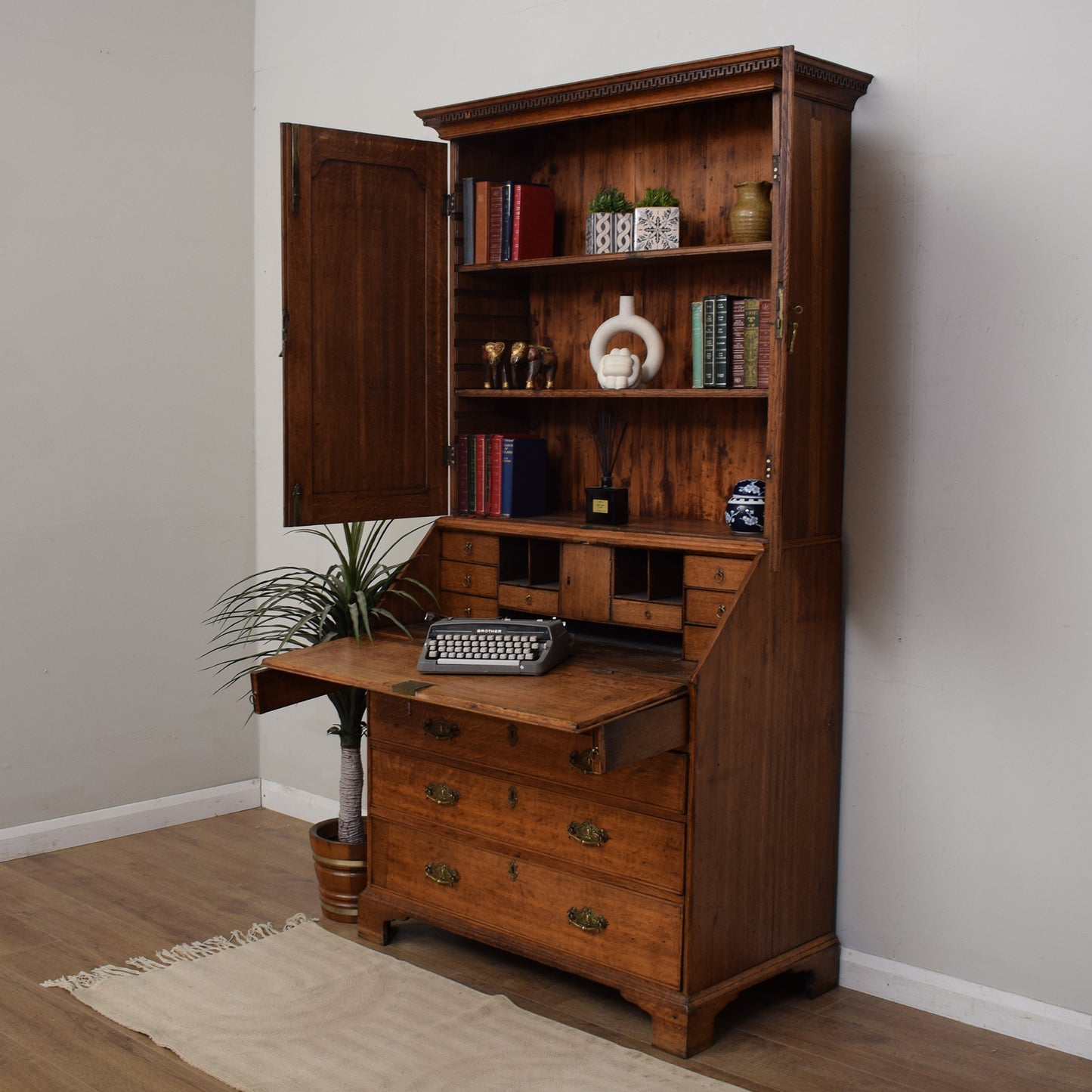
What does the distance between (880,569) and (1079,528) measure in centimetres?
48

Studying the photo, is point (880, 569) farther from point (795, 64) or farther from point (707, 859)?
point (795, 64)

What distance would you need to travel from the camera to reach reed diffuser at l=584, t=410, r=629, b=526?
332cm

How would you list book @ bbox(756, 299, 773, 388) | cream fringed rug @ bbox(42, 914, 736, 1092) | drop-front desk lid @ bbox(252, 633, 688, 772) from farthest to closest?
book @ bbox(756, 299, 773, 388) < cream fringed rug @ bbox(42, 914, 736, 1092) < drop-front desk lid @ bbox(252, 633, 688, 772)

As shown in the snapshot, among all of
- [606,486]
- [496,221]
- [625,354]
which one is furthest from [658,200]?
[606,486]

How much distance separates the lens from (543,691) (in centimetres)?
278

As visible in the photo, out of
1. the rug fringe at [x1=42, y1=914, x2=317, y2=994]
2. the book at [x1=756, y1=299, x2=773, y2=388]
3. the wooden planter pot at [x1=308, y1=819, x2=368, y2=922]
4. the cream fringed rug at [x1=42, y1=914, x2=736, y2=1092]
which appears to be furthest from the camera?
the wooden planter pot at [x1=308, y1=819, x2=368, y2=922]

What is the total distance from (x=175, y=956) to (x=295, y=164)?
78.8 inches

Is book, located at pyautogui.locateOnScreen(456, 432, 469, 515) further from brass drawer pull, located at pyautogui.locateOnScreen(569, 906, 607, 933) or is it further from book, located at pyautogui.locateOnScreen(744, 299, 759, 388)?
brass drawer pull, located at pyautogui.locateOnScreen(569, 906, 607, 933)

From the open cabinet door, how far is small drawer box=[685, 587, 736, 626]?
851 millimetres

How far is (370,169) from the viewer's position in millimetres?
3350

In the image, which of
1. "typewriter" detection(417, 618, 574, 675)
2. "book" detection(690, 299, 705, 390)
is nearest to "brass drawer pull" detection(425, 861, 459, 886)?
"typewriter" detection(417, 618, 574, 675)

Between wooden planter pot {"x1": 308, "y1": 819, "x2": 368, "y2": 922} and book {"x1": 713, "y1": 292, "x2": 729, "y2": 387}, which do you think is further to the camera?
wooden planter pot {"x1": 308, "y1": 819, "x2": 368, "y2": 922}

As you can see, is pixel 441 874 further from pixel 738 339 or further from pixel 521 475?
pixel 738 339

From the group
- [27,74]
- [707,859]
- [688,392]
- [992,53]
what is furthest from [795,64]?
[27,74]
